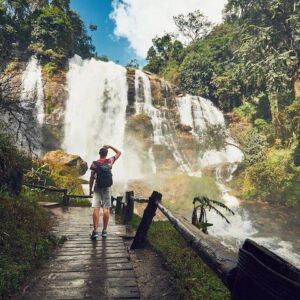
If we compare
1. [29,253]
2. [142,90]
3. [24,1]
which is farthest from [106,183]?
[24,1]

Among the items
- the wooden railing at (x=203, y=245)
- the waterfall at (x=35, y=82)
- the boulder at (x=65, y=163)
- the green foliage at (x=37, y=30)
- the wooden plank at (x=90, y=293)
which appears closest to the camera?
the wooden railing at (x=203, y=245)

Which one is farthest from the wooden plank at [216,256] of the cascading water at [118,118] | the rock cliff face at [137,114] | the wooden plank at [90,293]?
the rock cliff face at [137,114]

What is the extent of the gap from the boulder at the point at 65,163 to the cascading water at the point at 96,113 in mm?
6378

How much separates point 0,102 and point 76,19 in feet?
154

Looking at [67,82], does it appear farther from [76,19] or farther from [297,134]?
[297,134]

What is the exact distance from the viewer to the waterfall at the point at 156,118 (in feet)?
110

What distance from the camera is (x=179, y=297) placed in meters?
3.79

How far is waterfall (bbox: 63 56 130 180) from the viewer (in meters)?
32.2

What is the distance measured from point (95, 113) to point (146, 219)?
29075mm

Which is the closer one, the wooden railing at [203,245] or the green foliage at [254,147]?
the wooden railing at [203,245]

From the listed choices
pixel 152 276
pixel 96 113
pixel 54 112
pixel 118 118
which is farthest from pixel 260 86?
pixel 152 276

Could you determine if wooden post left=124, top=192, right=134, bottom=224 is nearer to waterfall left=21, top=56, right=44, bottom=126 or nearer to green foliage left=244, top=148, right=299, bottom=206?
green foliage left=244, top=148, right=299, bottom=206

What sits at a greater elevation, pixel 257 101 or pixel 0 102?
pixel 257 101

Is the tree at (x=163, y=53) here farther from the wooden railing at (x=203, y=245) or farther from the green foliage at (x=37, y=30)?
the wooden railing at (x=203, y=245)
